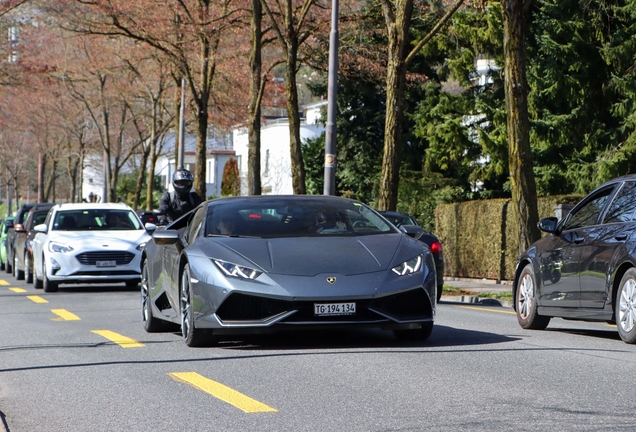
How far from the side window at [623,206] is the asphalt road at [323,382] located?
45.9 inches

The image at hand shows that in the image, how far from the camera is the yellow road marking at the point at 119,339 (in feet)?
35.7

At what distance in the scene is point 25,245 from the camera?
24.7 m

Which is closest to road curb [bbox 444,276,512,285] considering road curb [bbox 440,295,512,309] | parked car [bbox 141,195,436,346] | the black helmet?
road curb [bbox 440,295,512,309]

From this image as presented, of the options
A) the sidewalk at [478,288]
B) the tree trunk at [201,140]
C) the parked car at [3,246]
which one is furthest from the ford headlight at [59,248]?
the tree trunk at [201,140]

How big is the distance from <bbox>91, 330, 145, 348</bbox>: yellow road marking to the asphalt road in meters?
0.02

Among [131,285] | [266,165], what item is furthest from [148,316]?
[266,165]

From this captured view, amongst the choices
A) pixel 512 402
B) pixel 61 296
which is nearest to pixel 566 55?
pixel 61 296

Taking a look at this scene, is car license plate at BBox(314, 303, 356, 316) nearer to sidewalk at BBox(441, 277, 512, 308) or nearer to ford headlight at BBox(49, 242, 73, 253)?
sidewalk at BBox(441, 277, 512, 308)

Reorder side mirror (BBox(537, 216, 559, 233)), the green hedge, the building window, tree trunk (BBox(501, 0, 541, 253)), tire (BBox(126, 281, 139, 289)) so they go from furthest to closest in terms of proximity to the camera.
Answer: the building window, the green hedge, tire (BBox(126, 281, 139, 289)), tree trunk (BBox(501, 0, 541, 253)), side mirror (BBox(537, 216, 559, 233))

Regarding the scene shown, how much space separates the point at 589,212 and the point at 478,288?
41.1 ft

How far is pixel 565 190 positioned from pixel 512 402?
88.5 feet

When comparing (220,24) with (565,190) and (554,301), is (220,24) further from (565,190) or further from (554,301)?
(554,301)

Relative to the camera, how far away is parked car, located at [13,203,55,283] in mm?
24291

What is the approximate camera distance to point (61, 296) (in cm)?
2025
